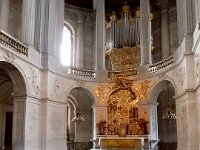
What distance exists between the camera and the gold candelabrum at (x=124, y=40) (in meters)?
22.2

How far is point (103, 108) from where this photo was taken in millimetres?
21266

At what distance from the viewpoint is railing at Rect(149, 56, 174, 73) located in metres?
18.5

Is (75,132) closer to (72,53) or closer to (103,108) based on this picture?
(103,108)

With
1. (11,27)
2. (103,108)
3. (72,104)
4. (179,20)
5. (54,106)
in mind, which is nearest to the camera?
(179,20)

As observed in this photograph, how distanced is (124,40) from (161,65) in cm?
400

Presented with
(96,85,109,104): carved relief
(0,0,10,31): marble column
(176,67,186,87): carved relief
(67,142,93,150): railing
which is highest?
(0,0,10,31): marble column

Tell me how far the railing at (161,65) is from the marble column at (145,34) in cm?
78

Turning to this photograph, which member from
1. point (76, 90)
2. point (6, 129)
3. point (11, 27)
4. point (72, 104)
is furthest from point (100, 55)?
point (6, 129)

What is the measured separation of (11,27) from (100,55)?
6.20 m

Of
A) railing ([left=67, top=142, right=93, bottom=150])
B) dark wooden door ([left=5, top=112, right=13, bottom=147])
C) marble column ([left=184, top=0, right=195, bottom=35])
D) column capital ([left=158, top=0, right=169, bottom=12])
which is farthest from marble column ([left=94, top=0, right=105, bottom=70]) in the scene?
marble column ([left=184, top=0, right=195, bottom=35])

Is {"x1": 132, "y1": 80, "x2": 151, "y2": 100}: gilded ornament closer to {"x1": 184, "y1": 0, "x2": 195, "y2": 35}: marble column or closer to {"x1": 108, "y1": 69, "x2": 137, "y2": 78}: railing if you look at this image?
{"x1": 108, "y1": 69, "x2": 137, "y2": 78}: railing

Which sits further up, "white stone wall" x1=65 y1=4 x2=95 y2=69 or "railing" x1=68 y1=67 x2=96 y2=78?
"white stone wall" x1=65 y1=4 x2=95 y2=69

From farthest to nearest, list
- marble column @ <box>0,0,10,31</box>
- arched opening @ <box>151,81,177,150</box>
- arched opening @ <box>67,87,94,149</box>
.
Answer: arched opening @ <box>67,87,94,149</box>
arched opening @ <box>151,81,177,150</box>
marble column @ <box>0,0,10,31</box>

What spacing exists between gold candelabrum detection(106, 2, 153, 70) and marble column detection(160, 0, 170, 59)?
74.4 inches
